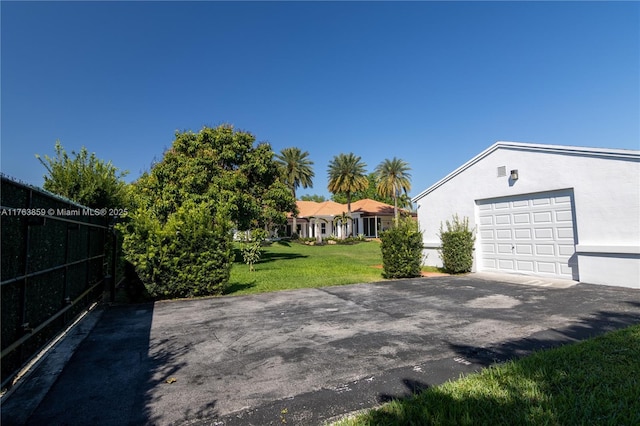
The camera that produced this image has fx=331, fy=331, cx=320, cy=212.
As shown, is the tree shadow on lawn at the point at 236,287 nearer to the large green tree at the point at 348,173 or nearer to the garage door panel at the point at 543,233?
the garage door panel at the point at 543,233

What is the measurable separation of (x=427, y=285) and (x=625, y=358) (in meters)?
6.05

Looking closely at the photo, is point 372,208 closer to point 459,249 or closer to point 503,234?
point 459,249

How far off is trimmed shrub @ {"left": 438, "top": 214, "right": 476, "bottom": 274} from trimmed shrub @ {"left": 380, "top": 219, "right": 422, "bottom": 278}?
1606 millimetres

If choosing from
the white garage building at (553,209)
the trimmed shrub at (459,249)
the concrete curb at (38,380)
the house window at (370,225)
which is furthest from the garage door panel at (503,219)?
the house window at (370,225)

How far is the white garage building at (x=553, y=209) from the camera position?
841 centimetres

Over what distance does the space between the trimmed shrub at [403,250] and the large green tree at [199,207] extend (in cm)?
560

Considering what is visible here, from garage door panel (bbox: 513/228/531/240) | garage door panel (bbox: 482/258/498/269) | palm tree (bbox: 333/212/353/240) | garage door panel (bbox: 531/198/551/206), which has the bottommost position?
garage door panel (bbox: 482/258/498/269)

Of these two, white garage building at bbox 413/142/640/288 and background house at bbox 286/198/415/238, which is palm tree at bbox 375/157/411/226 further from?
white garage building at bbox 413/142/640/288

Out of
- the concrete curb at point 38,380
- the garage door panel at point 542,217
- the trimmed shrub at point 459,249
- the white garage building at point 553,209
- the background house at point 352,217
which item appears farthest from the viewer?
the background house at point 352,217

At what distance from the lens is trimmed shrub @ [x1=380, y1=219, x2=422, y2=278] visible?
11453 millimetres

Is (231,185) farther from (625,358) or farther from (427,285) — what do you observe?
(625,358)

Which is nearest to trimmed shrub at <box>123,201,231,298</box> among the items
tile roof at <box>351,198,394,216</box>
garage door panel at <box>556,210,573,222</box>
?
garage door panel at <box>556,210,573,222</box>

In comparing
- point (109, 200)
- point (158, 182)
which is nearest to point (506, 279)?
point (109, 200)

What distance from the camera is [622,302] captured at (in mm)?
6758
